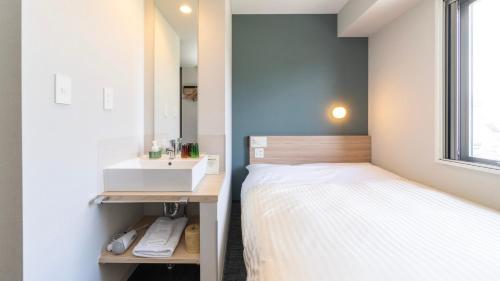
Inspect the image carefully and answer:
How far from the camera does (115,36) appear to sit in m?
1.40

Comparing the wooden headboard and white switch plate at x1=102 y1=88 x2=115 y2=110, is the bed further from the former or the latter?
white switch plate at x1=102 y1=88 x2=115 y2=110

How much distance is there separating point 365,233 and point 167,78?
1668 millimetres

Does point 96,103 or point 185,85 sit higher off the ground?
point 185,85

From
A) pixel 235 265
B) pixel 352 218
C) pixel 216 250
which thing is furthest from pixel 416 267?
pixel 235 265

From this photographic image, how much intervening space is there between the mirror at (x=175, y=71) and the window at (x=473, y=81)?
6.01ft

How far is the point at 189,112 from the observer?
1924 mm

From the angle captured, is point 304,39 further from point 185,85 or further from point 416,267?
point 416,267

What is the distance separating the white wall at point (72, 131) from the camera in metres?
0.84

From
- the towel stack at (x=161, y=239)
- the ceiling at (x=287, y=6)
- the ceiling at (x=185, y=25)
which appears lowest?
the towel stack at (x=161, y=239)

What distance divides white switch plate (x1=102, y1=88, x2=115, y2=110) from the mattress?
38.3 inches

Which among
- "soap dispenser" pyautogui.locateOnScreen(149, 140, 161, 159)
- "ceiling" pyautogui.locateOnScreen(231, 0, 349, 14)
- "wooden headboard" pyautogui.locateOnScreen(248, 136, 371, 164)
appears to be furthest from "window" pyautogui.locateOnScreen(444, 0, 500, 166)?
"soap dispenser" pyautogui.locateOnScreen(149, 140, 161, 159)

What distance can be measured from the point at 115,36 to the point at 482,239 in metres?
2.00

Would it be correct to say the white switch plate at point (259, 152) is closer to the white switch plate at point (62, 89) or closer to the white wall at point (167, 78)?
the white wall at point (167, 78)

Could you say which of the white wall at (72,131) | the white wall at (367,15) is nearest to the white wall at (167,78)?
the white wall at (72,131)
